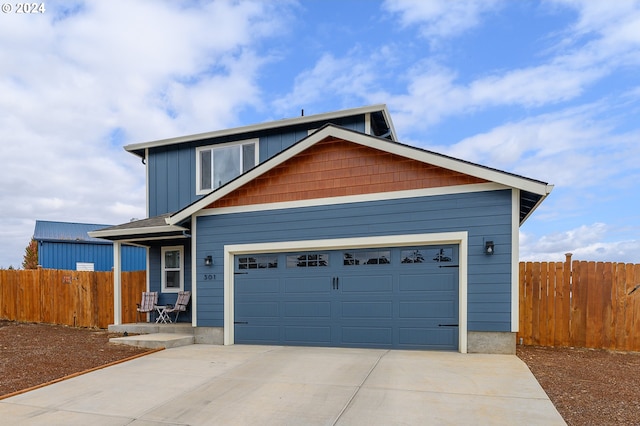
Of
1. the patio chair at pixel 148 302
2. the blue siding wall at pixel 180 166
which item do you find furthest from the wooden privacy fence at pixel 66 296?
the blue siding wall at pixel 180 166

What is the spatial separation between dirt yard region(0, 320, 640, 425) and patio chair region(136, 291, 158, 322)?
114cm

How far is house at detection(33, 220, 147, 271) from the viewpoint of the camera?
71.0ft

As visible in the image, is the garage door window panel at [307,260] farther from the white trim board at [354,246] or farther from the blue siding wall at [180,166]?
the blue siding wall at [180,166]

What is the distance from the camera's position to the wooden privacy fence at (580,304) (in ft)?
24.8

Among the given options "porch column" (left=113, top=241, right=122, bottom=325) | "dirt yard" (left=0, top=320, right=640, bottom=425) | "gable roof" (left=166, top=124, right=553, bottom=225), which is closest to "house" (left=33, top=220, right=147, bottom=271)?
"porch column" (left=113, top=241, right=122, bottom=325)

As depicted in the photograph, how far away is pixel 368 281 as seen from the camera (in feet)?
24.9

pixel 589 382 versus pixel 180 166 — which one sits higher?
pixel 180 166

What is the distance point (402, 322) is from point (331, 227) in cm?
234

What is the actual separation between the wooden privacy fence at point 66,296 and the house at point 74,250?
7987mm

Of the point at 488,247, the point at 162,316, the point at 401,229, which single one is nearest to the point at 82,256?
the point at 162,316

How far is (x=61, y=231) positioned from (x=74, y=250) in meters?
1.45

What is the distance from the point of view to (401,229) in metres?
7.36

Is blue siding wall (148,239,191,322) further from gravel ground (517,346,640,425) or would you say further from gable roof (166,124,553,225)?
gravel ground (517,346,640,425)

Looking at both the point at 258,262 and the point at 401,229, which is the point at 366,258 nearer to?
the point at 401,229
